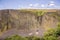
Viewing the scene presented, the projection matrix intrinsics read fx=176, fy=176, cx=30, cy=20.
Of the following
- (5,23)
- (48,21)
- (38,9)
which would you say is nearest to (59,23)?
(48,21)

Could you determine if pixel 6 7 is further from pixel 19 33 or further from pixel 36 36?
pixel 36 36

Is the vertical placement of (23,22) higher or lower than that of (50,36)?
higher

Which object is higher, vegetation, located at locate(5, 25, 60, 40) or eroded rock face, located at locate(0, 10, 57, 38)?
eroded rock face, located at locate(0, 10, 57, 38)

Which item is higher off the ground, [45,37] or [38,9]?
[38,9]

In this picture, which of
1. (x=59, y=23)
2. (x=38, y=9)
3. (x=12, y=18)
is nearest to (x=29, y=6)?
(x=38, y=9)

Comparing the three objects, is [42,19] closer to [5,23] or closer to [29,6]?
[29,6]

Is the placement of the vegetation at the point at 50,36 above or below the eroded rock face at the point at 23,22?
below

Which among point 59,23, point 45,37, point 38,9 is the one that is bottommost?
point 45,37
